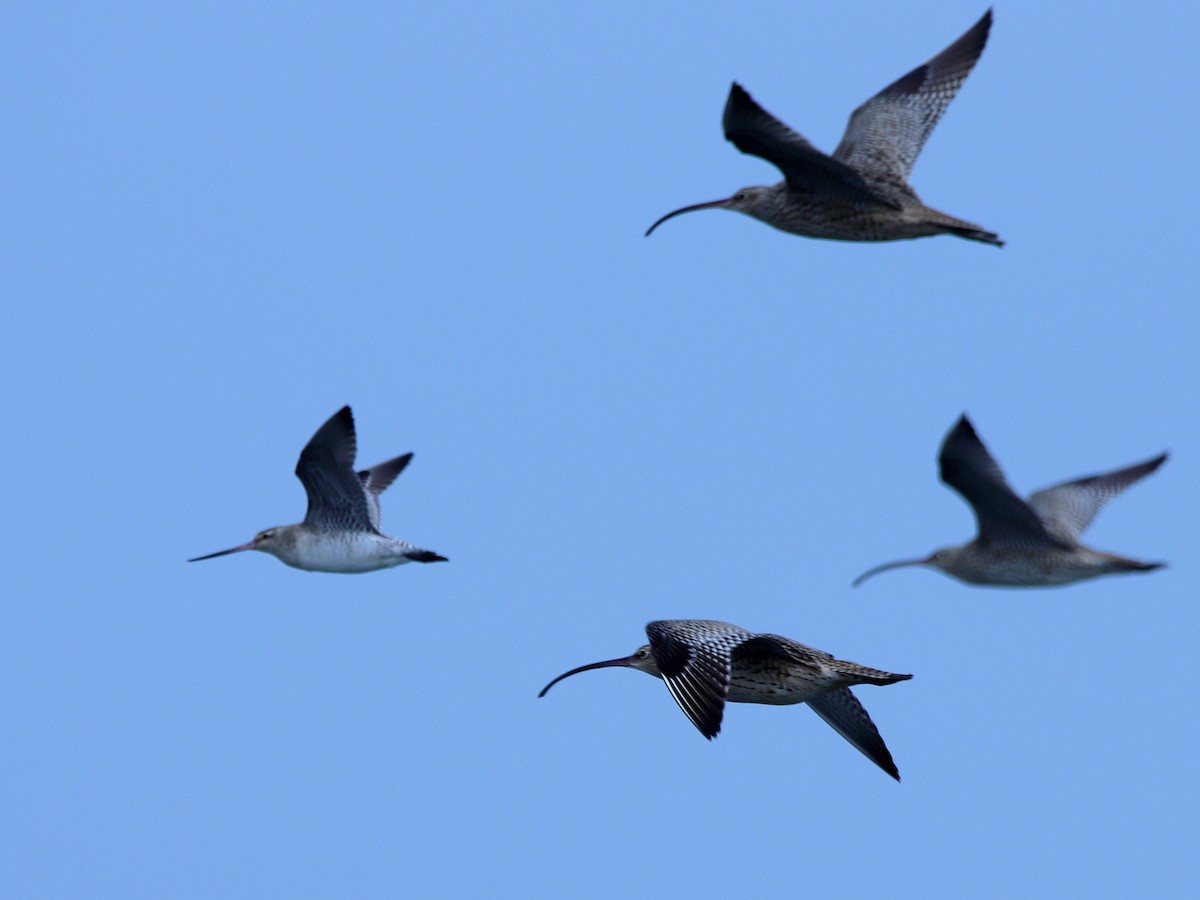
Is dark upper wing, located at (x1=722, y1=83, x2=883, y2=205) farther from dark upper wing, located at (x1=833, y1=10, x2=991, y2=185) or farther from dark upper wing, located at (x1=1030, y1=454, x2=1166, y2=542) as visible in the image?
dark upper wing, located at (x1=1030, y1=454, x2=1166, y2=542)

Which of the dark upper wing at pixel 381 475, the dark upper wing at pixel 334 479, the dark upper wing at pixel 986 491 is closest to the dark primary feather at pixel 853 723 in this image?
the dark upper wing at pixel 986 491

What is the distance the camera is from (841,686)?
11953 millimetres

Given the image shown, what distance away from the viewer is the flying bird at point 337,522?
14.8 meters

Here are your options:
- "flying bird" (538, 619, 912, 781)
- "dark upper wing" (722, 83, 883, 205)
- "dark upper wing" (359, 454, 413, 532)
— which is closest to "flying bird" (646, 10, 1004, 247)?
"dark upper wing" (722, 83, 883, 205)

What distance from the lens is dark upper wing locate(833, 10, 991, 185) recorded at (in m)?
14.8

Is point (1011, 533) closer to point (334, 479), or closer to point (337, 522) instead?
point (334, 479)

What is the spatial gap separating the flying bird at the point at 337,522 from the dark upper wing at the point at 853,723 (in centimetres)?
411

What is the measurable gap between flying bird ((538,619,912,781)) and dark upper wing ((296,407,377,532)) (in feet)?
11.2

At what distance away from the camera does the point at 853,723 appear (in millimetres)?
12453

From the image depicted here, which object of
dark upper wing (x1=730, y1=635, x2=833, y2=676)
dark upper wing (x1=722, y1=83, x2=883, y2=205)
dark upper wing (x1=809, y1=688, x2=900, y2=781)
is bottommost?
dark upper wing (x1=809, y1=688, x2=900, y2=781)

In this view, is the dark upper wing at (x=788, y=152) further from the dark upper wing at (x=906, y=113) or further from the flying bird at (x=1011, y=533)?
the flying bird at (x=1011, y=533)

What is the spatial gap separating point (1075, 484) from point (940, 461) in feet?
8.50

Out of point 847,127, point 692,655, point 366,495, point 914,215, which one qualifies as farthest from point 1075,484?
point 366,495

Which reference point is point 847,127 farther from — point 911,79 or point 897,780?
point 897,780
